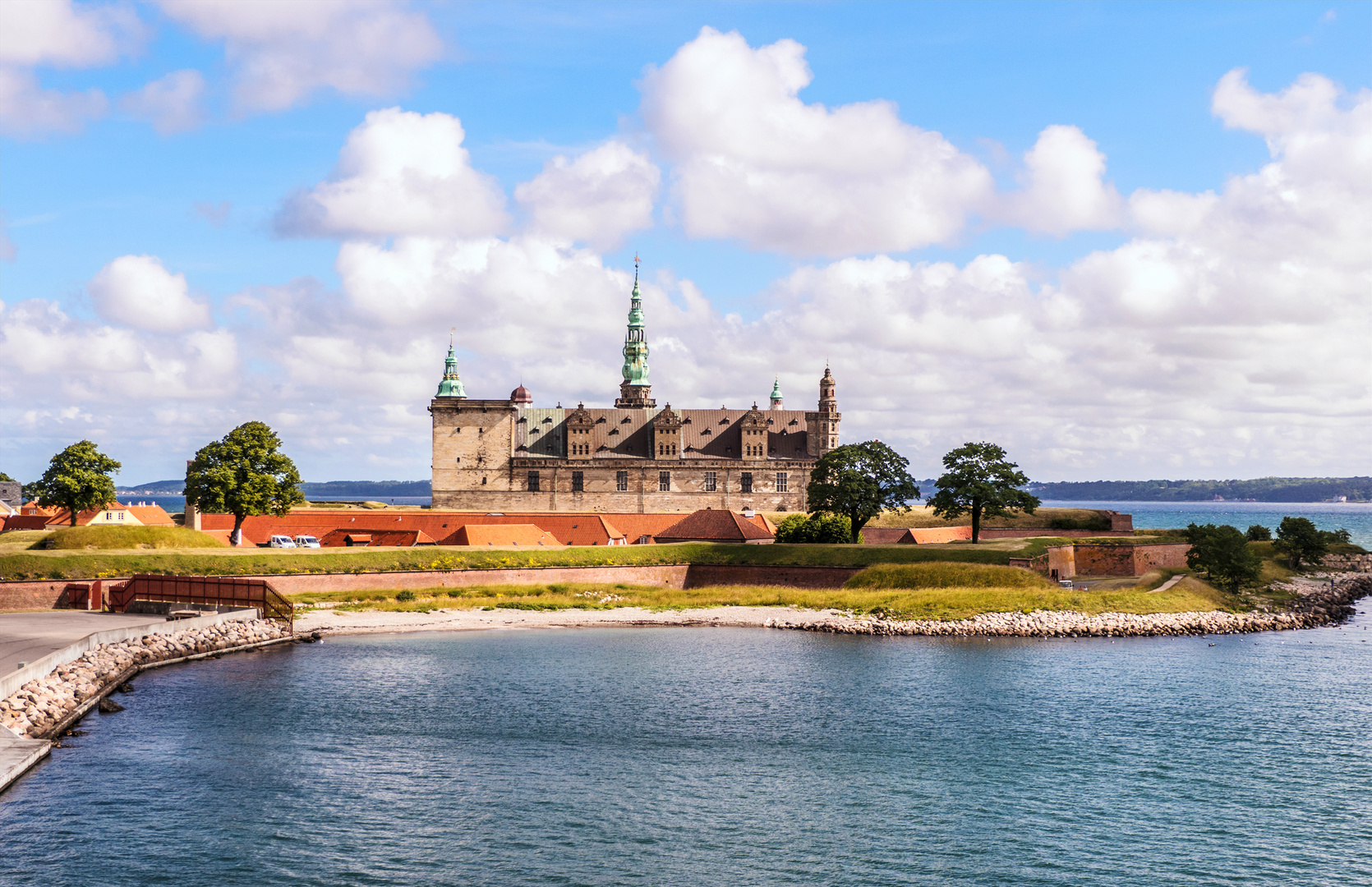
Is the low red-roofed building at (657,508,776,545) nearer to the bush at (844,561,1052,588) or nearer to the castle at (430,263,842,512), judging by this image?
the bush at (844,561,1052,588)

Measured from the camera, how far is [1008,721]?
40.6 m

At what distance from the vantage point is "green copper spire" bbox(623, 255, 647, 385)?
484 feet

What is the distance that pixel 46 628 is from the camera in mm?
51969

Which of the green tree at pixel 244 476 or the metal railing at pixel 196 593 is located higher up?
the green tree at pixel 244 476

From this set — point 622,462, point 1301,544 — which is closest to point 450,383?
point 622,462

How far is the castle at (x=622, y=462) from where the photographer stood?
122250 mm

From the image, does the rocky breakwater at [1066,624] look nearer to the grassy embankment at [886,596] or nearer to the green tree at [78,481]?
the grassy embankment at [886,596]

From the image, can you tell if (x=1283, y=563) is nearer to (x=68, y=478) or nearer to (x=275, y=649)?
(x=275, y=649)

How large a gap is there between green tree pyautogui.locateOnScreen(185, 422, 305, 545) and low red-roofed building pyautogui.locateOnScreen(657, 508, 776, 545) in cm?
2794

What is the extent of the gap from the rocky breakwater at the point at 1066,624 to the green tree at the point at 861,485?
18.0 metres

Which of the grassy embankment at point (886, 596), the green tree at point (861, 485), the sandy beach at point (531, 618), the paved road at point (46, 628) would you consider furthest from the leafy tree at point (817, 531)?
the paved road at point (46, 628)

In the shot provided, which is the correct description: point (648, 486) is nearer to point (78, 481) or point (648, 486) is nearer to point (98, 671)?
point (78, 481)

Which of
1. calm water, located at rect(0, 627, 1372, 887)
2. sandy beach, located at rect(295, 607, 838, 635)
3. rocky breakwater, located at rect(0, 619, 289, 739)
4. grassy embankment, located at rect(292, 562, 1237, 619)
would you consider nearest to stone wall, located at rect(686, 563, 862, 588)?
grassy embankment, located at rect(292, 562, 1237, 619)

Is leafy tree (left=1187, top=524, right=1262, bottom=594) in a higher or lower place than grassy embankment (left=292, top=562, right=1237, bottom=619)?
higher
